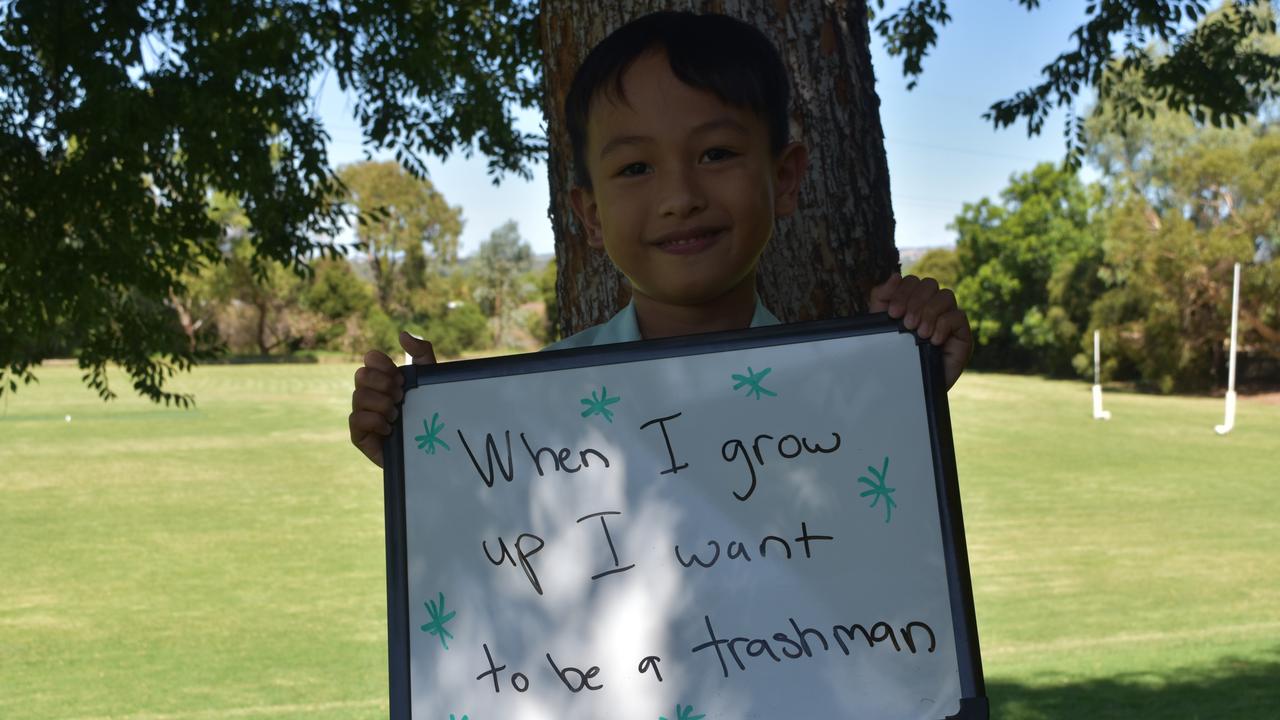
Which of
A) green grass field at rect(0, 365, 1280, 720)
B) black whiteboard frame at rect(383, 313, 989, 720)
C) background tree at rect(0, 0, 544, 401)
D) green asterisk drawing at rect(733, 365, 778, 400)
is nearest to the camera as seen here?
black whiteboard frame at rect(383, 313, 989, 720)

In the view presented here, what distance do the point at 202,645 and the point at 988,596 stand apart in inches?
308

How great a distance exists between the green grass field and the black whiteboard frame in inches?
244

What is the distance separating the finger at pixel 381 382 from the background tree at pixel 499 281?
91.8 meters

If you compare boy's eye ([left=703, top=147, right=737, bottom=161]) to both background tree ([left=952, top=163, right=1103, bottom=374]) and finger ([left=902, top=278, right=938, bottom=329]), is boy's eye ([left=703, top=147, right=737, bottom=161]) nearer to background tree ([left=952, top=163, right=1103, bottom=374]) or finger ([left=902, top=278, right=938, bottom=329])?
finger ([left=902, top=278, right=938, bottom=329])

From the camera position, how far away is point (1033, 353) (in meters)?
62.3

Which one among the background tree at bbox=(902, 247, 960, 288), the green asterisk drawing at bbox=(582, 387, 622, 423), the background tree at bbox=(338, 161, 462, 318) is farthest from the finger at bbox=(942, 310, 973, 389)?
the background tree at bbox=(338, 161, 462, 318)

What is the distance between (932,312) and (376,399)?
92cm

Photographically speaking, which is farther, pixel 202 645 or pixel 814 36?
pixel 202 645

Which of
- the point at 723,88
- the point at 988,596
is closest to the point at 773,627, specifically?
the point at 723,88

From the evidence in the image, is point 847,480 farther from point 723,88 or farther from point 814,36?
point 814,36

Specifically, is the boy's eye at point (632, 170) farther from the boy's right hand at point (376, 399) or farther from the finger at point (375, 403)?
the finger at point (375, 403)

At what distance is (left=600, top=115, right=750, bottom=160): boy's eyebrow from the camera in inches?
82.5

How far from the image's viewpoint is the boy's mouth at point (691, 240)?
2109 mm

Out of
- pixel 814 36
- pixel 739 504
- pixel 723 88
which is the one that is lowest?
pixel 739 504
